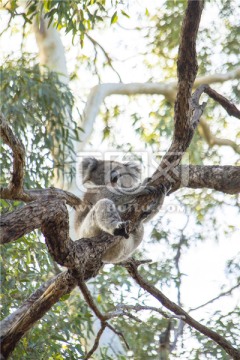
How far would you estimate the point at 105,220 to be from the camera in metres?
3.62

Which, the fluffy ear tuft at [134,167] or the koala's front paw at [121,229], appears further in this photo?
the fluffy ear tuft at [134,167]

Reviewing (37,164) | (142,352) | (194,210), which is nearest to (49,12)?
(37,164)

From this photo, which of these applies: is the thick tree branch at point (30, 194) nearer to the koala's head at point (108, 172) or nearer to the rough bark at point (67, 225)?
the rough bark at point (67, 225)

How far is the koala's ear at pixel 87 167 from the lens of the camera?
4.49 metres

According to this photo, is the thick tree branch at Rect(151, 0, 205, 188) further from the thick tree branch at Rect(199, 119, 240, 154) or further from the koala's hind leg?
the thick tree branch at Rect(199, 119, 240, 154)

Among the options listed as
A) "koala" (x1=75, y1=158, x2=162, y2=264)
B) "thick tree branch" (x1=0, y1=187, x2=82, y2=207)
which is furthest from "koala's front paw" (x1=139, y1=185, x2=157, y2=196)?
Answer: "thick tree branch" (x1=0, y1=187, x2=82, y2=207)

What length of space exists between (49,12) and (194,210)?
379 centimetres

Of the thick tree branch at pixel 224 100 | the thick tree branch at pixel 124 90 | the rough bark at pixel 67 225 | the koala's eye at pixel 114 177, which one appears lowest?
the rough bark at pixel 67 225

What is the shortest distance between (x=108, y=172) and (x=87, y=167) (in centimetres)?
15

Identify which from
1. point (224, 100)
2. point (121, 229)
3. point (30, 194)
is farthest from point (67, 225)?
point (224, 100)

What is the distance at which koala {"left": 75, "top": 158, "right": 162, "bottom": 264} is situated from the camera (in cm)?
361

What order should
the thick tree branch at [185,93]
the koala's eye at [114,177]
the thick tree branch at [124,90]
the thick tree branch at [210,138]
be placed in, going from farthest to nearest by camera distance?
the thick tree branch at [210,138] → the thick tree branch at [124,90] → the koala's eye at [114,177] → the thick tree branch at [185,93]

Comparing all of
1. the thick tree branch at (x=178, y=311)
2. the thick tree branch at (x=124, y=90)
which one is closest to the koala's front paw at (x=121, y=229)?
the thick tree branch at (x=178, y=311)

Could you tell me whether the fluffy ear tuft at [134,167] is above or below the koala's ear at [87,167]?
above
